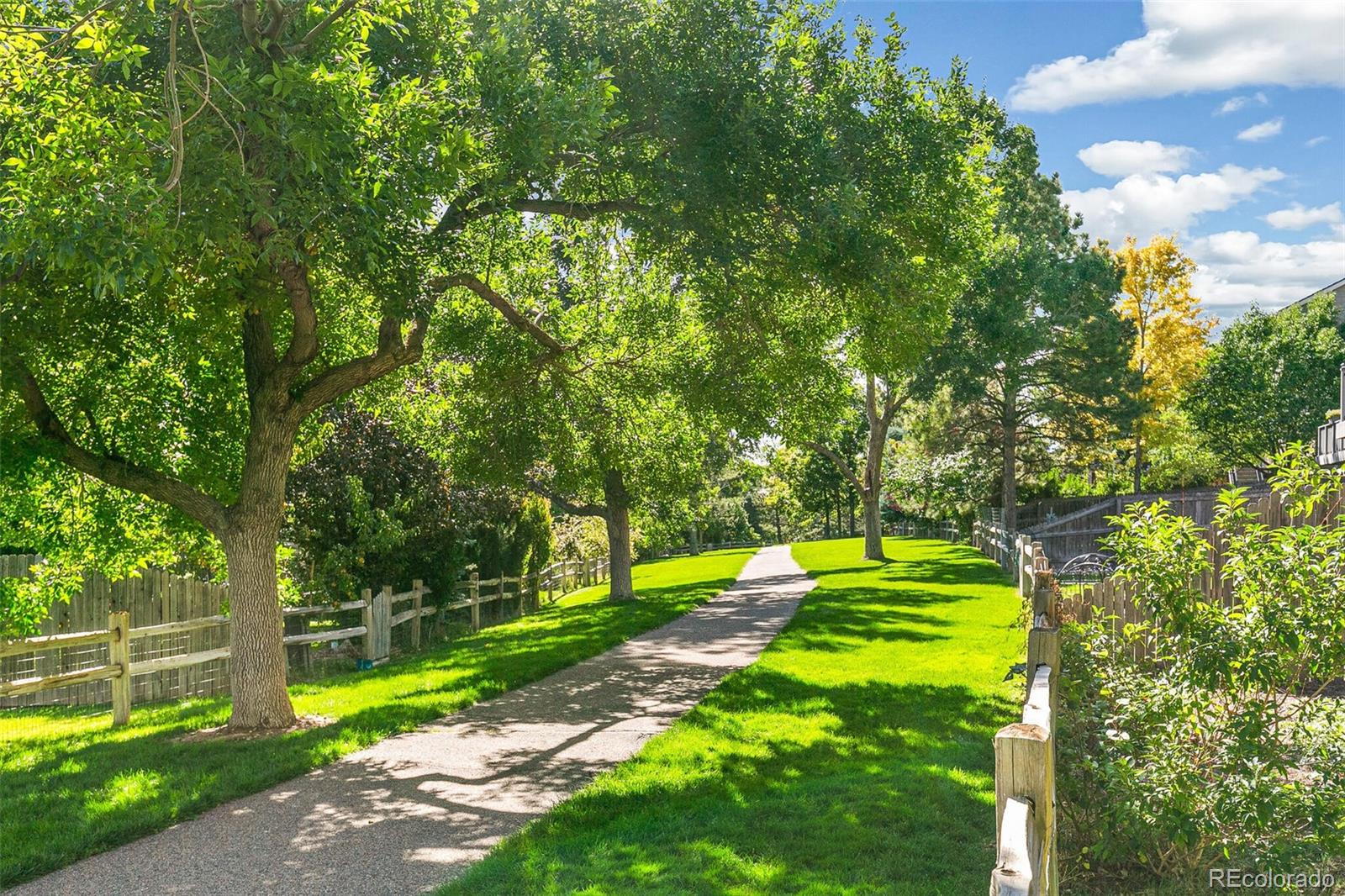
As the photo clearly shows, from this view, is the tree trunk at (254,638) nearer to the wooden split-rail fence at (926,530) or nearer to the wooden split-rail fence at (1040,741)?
the wooden split-rail fence at (1040,741)

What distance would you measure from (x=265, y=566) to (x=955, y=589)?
640 inches

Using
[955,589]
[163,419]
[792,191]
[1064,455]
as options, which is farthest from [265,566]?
[1064,455]

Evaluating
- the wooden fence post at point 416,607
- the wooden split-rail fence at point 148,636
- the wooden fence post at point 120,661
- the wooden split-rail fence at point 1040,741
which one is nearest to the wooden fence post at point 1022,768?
the wooden split-rail fence at point 1040,741

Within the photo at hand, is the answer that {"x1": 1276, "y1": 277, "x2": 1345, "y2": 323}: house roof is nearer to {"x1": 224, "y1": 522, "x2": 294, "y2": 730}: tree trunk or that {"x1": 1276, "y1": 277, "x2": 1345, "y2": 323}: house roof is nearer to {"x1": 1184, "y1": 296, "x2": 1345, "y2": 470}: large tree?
{"x1": 1184, "y1": 296, "x2": 1345, "y2": 470}: large tree

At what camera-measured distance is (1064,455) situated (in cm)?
4109

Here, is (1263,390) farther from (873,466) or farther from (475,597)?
(475,597)

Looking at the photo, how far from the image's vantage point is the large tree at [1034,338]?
95.5 feet

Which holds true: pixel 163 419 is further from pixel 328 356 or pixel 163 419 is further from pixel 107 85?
pixel 107 85

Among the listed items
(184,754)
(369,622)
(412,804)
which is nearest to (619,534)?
(369,622)

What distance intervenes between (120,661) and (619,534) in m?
15.9

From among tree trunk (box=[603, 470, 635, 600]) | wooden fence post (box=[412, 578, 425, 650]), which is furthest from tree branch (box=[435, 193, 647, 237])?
tree trunk (box=[603, 470, 635, 600])

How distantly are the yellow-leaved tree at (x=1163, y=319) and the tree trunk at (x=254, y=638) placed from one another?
43.4 metres

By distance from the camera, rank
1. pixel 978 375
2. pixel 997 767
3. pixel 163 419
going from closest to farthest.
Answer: pixel 997 767, pixel 163 419, pixel 978 375

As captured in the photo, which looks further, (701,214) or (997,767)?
(701,214)
